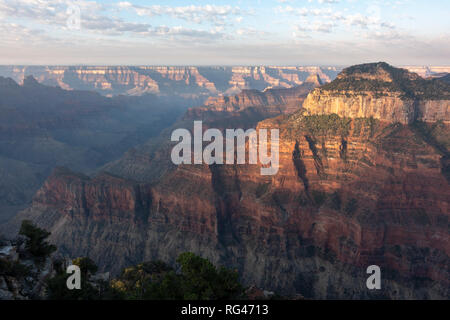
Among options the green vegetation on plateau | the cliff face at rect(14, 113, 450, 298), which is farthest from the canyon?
the green vegetation on plateau

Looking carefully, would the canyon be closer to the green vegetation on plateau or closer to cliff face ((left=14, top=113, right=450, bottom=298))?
cliff face ((left=14, top=113, right=450, bottom=298))

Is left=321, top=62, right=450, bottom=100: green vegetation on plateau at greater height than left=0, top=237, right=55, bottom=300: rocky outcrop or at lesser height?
greater

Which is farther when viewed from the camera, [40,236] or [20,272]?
[40,236]

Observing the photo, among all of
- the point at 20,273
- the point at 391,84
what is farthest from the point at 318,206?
the point at 20,273

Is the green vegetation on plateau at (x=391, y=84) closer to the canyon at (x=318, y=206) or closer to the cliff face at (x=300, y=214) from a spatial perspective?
the canyon at (x=318, y=206)
